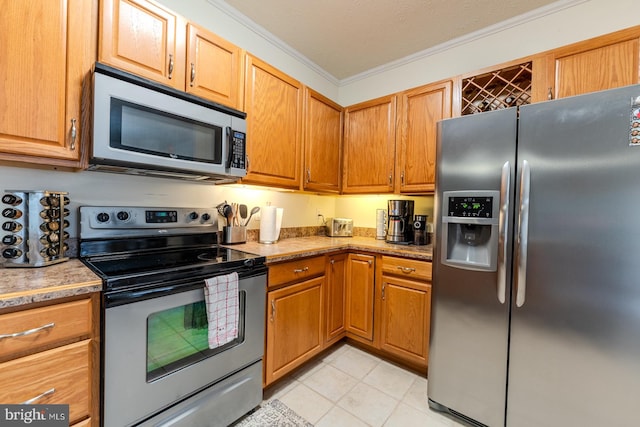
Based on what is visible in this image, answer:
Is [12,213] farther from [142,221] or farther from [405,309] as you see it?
[405,309]

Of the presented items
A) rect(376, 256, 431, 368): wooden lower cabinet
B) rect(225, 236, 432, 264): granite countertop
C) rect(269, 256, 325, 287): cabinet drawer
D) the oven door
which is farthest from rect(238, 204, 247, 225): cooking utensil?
rect(376, 256, 431, 368): wooden lower cabinet

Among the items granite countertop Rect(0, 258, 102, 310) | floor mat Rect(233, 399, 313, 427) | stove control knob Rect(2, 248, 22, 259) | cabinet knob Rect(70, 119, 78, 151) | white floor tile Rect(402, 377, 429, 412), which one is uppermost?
cabinet knob Rect(70, 119, 78, 151)

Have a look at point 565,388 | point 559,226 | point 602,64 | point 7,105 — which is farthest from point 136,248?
point 602,64

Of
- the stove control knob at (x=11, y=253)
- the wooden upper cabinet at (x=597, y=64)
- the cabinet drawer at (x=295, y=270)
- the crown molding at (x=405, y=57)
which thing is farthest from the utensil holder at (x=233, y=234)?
the wooden upper cabinet at (x=597, y=64)

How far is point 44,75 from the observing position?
41.5 inches

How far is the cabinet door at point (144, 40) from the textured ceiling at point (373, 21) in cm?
74

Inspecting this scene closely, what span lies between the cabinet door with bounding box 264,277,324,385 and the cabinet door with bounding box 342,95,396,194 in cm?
102

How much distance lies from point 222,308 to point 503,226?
1.43 meters

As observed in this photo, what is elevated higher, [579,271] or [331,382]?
[579,271]

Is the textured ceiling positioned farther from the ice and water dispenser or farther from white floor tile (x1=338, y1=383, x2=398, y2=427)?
white floor tile (x1=338, y1=383, x2=398, y2=427)

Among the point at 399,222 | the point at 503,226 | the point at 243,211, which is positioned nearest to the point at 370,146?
the point at 399,222

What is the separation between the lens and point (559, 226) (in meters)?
1.19

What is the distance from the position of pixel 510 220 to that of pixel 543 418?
936mm

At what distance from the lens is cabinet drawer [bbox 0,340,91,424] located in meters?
0.79
